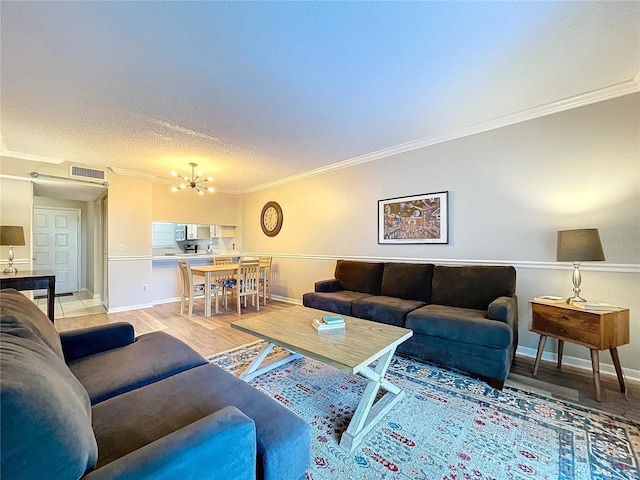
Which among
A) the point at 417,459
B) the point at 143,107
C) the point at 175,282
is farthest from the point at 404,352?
the point at 175,282

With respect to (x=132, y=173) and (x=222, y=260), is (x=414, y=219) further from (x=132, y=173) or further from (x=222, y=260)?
(x=132, y=173)

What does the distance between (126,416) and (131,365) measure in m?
0.52

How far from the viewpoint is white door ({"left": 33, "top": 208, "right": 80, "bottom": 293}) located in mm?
5941

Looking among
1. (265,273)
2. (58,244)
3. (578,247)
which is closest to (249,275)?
(265,273)

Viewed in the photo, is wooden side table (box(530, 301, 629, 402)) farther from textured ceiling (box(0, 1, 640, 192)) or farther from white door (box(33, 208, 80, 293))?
white door (box(33, 208, 80, 293))

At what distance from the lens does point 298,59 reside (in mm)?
1932

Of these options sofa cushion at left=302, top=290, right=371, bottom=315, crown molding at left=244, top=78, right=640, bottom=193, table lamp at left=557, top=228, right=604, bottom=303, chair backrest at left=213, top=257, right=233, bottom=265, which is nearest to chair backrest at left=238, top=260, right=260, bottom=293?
chair backrest at left=213, top=257, right=233, bottom=265

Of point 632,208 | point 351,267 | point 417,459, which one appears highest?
point 632,208

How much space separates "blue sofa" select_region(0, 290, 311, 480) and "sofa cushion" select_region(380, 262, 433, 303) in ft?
7.96

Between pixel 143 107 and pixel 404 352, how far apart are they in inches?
138

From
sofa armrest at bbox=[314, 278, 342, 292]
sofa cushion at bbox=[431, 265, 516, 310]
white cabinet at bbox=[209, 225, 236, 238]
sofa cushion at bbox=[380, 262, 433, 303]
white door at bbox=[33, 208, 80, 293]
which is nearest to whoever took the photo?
sofa cushion at bbox=[431, 265, 516, 310]

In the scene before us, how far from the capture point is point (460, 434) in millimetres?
1660

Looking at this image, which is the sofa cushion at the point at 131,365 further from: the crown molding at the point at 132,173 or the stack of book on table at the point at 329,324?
the crown molding at the point at 132,173

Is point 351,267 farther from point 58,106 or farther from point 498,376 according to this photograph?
point 58,106
